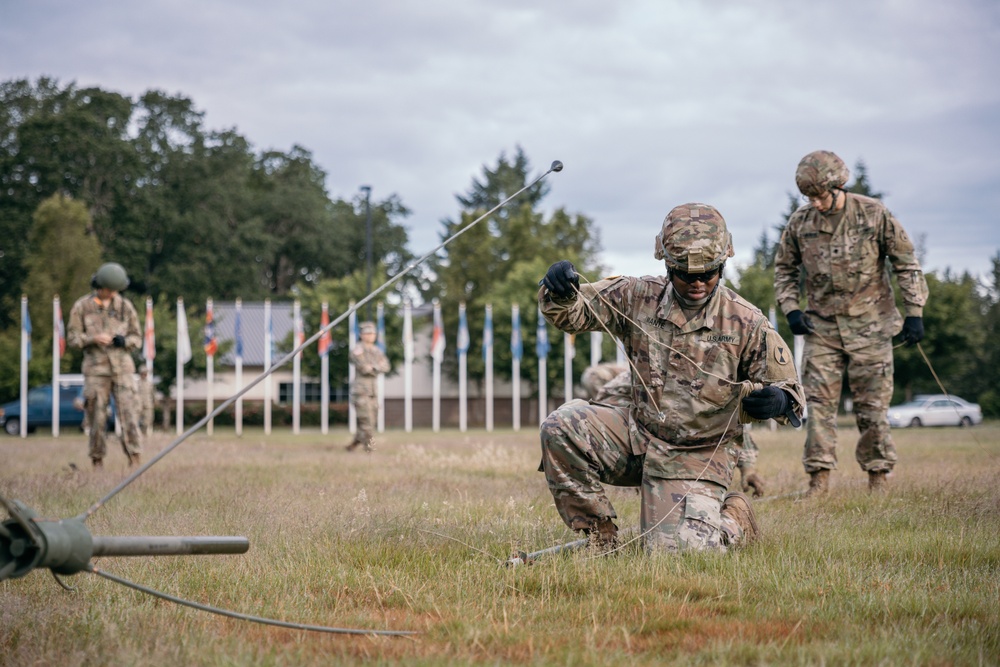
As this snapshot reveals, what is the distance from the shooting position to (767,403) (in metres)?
5.55

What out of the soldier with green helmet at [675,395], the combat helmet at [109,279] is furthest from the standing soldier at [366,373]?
the soldier with green helmet at [675,395]

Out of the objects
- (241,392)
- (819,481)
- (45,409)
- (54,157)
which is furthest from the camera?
(54,157)

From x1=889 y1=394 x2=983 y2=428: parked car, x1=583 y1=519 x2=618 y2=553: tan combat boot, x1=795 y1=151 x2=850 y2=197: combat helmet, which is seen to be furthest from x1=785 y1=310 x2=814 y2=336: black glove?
x1=889 y1=394 x2=983 y2=428: parked car

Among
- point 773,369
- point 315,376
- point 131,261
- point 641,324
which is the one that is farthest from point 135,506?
point 131,261

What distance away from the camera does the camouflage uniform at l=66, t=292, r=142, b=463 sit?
13398 millimetres

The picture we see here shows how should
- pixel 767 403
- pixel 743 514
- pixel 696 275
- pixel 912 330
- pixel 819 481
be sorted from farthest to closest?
pixel 819 481, pixel 912 330, pixel 743 514, pixel 696 275, pixel 767 403

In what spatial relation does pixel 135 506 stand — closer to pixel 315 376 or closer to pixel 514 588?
pixel 514 588

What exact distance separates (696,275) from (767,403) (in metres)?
0.81

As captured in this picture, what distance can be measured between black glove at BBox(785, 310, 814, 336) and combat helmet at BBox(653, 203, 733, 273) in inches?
135

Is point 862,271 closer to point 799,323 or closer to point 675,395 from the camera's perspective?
point 799,323

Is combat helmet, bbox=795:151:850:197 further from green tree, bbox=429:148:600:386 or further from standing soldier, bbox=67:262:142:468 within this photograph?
green tree, bbox=429:148:600:386

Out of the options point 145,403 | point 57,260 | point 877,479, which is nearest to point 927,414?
point 145,403

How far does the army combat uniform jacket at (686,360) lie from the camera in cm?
605

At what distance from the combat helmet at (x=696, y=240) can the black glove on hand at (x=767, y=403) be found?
0.73 meters
